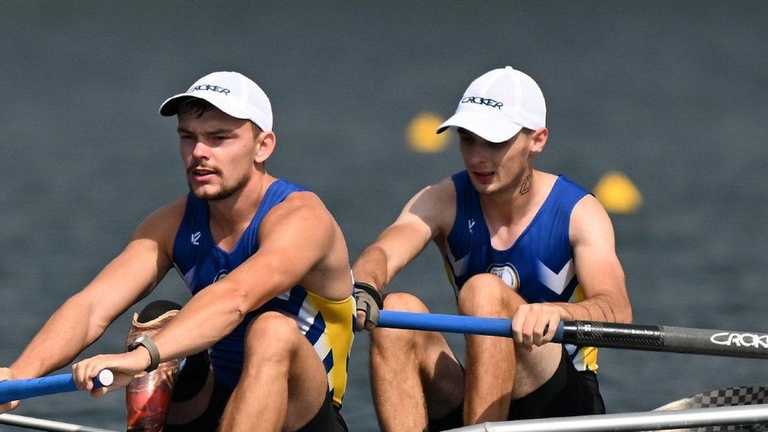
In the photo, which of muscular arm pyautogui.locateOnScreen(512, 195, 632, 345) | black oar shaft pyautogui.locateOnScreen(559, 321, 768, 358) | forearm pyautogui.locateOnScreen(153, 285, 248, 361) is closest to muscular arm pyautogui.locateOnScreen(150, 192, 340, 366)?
forearm pyautogui.locateOnScreen(153, 285, 248, 361)

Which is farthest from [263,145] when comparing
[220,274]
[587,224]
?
[587,224]

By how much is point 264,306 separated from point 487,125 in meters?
1.38

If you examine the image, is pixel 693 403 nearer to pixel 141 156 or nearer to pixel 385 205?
pixel 385 205

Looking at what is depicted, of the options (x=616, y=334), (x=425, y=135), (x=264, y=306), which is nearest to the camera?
(x=264, y=306)

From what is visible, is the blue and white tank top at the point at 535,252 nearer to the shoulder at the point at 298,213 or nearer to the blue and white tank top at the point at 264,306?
the blue and white tank top at the point at 264,306

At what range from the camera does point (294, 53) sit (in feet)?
120

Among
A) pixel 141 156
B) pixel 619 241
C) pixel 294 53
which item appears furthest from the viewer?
pixel 294 53

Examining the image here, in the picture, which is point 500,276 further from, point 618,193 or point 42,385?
point 618,193

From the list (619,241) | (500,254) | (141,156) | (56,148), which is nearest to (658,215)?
(619,241)

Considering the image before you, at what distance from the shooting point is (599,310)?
→ 8.59m

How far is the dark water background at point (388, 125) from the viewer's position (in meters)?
16.9

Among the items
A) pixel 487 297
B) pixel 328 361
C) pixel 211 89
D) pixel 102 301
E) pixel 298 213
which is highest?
pixel 211 89

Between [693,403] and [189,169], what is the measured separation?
8.18 ft

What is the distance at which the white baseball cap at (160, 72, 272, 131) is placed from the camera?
7.99 meters
